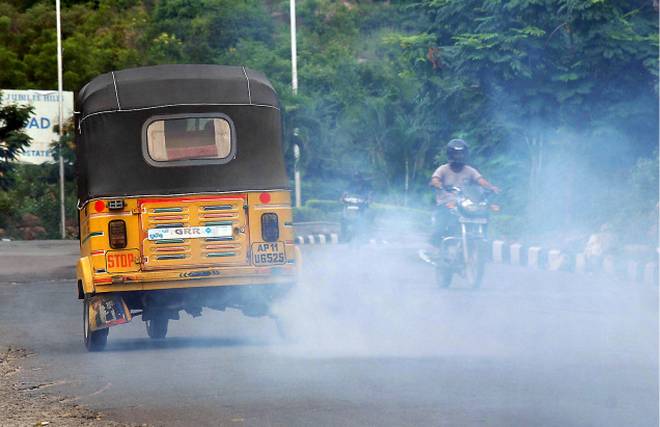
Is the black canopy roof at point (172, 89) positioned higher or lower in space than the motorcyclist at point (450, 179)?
higher

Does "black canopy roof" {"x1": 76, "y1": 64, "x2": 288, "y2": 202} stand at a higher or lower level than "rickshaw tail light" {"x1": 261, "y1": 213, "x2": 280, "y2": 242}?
higher

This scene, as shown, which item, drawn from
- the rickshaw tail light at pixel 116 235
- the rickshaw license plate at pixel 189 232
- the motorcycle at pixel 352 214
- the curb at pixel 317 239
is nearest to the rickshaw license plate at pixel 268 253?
the rickshaw license plate at pixel 189 232

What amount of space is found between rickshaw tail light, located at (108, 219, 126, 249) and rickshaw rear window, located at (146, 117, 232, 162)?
782 millimetres

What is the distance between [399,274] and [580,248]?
4.17 metres

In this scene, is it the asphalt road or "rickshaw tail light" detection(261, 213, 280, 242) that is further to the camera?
"rickshaw tail light" detection(261, 213, 280, 242)

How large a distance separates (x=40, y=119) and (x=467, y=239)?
43.9 metres

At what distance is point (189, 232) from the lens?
42.2ft

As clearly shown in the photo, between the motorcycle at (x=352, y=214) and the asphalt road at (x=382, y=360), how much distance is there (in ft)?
37.6

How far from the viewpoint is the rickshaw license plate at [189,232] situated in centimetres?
1276

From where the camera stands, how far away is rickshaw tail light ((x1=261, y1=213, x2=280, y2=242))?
1298 cm

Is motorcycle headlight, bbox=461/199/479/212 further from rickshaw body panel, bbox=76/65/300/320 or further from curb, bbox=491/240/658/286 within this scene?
rickshaw body panel, bbox=76/65/300/320

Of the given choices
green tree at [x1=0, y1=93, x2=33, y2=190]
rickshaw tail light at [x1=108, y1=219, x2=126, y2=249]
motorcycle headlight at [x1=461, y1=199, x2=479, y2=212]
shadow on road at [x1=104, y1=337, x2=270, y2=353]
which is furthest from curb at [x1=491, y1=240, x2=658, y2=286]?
green tree at [x1=0, y1=93, x2=33, y2=190]

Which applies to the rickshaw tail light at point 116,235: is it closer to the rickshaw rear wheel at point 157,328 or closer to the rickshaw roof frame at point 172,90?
the rickshaw roof frame at point 172,90

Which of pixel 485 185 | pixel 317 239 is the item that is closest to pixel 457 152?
pixel 485 185
